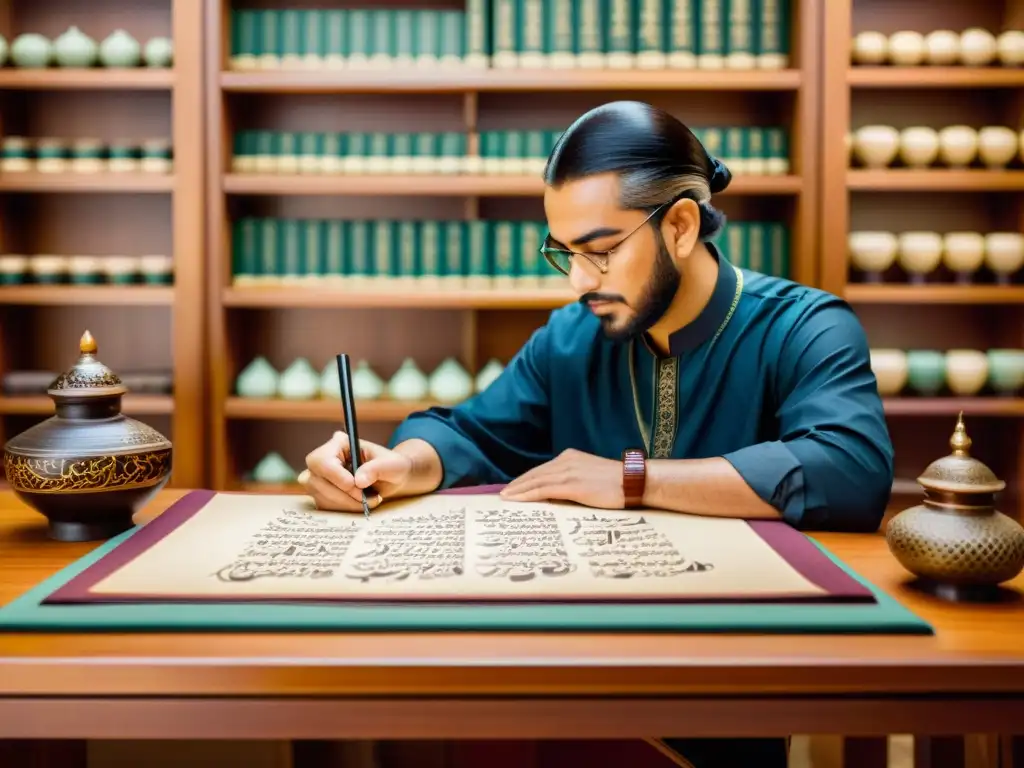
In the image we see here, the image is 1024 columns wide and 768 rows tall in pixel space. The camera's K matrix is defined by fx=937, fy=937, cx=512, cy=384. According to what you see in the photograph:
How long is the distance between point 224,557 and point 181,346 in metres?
2.17

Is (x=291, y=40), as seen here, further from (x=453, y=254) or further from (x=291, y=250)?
(x=453, y=254)

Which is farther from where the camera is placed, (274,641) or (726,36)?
(726,36)

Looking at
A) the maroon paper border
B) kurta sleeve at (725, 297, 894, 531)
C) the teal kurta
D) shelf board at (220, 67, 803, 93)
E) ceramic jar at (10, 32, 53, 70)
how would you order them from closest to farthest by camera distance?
1. the maroon paper border
2. kurta sleeve at (725, 297, 894, 531)
3. the teal kurta
4. shelf board at (220, 67, 803, 93)
5. ceramic jar at (10, 32, 53, 70)

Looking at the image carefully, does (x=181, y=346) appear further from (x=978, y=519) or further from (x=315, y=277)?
(x=978, y=519)

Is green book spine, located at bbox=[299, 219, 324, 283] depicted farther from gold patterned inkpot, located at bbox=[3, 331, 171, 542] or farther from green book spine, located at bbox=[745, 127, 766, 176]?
gold patterned inkpot, located at bbox=[3, 331, 171, 542]

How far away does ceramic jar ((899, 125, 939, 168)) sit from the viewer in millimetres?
2951

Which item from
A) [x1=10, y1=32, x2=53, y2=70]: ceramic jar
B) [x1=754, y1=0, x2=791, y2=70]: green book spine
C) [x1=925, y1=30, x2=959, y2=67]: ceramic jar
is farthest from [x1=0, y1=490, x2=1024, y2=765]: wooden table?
[x1=10, y1=32, x2=53, y2=70]: ceramic jar

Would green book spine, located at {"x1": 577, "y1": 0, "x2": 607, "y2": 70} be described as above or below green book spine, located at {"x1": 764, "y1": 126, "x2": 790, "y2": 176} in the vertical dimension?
above

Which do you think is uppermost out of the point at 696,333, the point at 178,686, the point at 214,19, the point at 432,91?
the point at 214,19

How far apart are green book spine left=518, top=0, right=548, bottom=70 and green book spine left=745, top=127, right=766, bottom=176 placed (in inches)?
27.5

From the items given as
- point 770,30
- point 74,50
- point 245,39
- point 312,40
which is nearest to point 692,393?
point 770,30

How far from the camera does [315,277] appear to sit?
10.1 feet

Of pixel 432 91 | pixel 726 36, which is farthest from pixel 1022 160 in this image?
pixel 432 91

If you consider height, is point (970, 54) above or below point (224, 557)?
above
